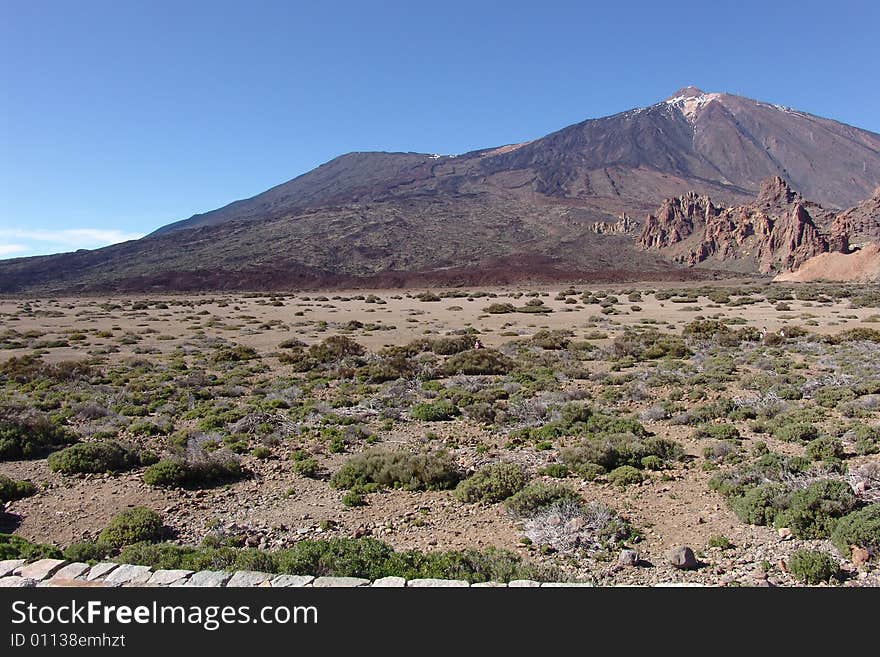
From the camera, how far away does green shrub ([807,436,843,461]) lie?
765 centimetres

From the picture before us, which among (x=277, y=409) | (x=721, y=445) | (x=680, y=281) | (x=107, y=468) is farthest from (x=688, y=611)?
(x=680, y=281)

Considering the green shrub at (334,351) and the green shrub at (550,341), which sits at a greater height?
the green shrub at (334,351)

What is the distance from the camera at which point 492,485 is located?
23.1 ft

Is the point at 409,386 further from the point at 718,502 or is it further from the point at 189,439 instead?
the point at 718,502

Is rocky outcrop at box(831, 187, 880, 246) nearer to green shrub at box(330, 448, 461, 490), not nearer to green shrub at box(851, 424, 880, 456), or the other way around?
green shrub at box(851, 424, 880, 456)

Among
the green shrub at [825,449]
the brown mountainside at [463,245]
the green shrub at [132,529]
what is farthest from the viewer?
the brown mountainside at [463,245]

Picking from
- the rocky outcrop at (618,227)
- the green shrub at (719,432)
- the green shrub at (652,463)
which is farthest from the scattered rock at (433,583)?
the rocky outcrop at (618,227)

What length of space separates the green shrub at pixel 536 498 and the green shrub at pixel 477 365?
8987mm

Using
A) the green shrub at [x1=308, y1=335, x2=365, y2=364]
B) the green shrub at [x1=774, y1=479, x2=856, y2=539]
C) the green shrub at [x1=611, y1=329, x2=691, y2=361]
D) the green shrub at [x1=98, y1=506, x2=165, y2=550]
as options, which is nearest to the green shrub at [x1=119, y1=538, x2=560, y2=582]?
the green shrub at [x1=98, y1=506, x2=165, y2=550]

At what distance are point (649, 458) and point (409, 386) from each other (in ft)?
23.9

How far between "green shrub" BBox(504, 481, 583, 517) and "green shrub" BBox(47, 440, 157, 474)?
19.8 ft

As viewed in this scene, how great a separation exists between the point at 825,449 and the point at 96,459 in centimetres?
1114

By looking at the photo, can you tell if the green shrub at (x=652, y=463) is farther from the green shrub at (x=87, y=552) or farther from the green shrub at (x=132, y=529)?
the green shrub at (x=87, y=552)

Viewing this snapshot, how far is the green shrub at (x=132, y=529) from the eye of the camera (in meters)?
5.95
